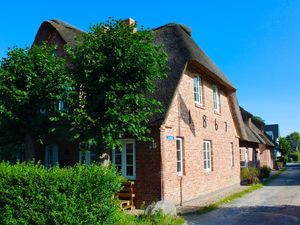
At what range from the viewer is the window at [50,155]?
54.9 feet

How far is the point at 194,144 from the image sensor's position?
16484mm

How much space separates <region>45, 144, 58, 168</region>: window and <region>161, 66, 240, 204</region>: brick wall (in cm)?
594

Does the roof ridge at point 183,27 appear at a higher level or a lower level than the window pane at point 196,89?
higher

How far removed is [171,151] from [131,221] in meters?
5.20

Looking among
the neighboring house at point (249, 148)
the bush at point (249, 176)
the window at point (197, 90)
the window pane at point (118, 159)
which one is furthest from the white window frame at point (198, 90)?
the neighboring house at point (249, 148)

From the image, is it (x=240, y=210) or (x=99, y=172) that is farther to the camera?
(x=240, y=210)

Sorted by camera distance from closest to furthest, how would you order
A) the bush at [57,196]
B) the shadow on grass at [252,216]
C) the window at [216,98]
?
the bush at [57,196] < the shadow on grass at [252,216] < the window at [216,98]

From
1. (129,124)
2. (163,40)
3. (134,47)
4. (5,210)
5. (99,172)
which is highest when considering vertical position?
(163,40)

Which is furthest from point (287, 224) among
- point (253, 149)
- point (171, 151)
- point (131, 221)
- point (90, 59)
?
point (253, 149)

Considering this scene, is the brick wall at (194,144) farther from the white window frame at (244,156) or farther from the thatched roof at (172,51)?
the white window frame at (244,156)

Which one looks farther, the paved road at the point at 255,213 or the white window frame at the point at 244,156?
the white window frame at the point at 244,156

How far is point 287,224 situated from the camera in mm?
9844

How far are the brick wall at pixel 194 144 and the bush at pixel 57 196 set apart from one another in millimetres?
5524

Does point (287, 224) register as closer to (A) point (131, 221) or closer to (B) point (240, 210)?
(B) point (240, 210)
